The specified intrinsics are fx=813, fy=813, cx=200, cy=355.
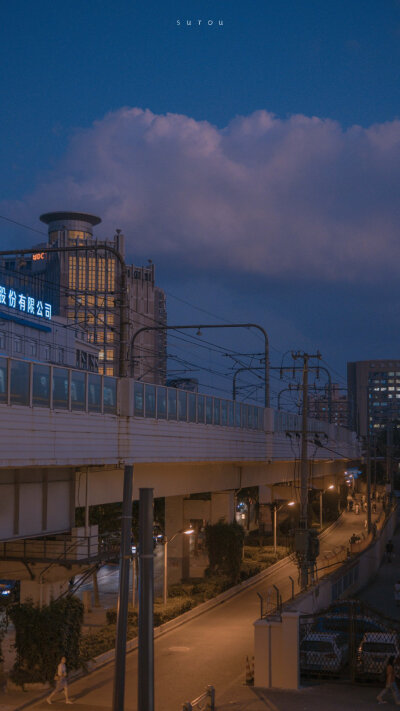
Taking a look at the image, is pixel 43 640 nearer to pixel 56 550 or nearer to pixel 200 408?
pixel 56 550

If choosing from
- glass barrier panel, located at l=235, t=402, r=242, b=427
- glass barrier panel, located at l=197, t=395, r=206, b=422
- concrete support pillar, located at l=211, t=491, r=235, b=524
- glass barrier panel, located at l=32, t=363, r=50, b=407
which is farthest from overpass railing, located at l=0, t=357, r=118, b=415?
concrete support pillar, located at l=211, t=491, r=235, b=524

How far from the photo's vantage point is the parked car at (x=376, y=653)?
22594mm

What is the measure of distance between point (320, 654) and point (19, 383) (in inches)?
454

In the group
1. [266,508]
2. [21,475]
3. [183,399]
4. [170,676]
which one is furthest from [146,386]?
[266,508]

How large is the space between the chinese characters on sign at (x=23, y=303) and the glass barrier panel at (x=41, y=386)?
42322 mm

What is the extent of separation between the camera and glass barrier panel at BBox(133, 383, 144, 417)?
27995 mm

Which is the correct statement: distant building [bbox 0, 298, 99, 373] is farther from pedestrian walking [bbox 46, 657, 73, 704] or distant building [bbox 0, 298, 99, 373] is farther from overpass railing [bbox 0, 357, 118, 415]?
pedestrian walking [bbox 46, 657, 73, 704]

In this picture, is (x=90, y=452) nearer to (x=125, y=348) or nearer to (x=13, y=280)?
(x=125, y=348)

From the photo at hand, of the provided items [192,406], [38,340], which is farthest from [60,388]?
[38,340]

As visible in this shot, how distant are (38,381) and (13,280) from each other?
12031 centimetres

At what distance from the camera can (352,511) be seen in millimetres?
90188

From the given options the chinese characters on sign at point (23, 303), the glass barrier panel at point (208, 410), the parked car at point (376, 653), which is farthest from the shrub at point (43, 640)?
the chinese characters on sign at point (23, 303)

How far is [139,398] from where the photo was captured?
28406 millimetres

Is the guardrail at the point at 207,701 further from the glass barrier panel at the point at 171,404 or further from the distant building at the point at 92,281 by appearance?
the distant building at the point at 92,281
